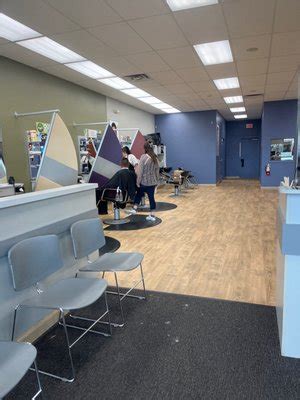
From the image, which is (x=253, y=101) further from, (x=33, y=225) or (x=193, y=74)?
(x=33, y=225)

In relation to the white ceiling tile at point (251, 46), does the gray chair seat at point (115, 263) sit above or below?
below

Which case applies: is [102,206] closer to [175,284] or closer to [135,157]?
[135,157]

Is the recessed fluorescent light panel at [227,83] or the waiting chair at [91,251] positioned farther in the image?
the recessed fluorescent light panel at [227,83]

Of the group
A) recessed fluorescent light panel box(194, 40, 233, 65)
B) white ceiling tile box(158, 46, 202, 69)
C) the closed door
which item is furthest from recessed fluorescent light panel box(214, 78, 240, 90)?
the closed door

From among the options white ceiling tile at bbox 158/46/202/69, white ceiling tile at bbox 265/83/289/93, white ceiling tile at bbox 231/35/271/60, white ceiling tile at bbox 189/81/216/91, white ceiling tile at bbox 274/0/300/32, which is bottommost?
white ceiling tile at bbox 265/83/289/93

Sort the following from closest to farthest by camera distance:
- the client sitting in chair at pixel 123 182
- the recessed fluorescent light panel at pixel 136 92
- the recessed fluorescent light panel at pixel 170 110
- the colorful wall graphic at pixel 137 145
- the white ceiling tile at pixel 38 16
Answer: the white ceiling tile at pixel 38 16
the client sitting in chair at pixel 123 182
the colorful wall graphic at pixel 137 145
the recessed fluorescent light panel at pixel 136 92
the recessed fluorescent light panel at pixel 170 110

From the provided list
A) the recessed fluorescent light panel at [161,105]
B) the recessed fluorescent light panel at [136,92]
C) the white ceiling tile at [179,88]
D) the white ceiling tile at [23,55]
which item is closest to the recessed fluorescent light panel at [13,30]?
the white ceiling tile at [23,55]

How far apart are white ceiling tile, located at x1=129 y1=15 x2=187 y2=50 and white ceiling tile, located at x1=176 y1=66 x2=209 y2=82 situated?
1.45 meters

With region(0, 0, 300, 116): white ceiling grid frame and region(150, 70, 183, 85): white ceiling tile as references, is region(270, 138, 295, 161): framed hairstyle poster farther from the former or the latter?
region(150, 70, 183, 85): white ceiling tile

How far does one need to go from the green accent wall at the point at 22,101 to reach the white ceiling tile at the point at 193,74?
2447 mm

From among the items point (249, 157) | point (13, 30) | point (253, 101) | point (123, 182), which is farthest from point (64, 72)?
point (249, 157)

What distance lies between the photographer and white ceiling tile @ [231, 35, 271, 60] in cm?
455

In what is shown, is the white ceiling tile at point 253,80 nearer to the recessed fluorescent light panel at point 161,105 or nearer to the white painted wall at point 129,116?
the recessed fluorescent light panel at point 161,105

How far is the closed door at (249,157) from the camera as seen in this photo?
1567 centimetres
